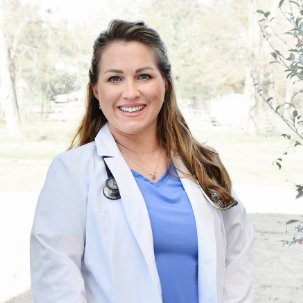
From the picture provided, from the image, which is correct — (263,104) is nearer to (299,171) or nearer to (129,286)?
(299,171)

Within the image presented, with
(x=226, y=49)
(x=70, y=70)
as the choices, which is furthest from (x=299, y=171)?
(x=70, y=70)

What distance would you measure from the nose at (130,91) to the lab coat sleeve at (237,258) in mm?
448

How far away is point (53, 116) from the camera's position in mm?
9484

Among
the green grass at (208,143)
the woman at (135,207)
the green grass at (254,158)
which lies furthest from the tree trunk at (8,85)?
the woman at (135,207)

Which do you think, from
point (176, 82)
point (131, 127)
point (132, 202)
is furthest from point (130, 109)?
point (176, 82)

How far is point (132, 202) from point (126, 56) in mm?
404

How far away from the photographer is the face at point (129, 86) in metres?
1.29

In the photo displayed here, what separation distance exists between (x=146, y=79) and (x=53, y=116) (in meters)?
8.41

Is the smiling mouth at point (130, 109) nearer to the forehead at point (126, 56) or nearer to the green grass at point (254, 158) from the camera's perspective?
the forehead at point (126, 56)

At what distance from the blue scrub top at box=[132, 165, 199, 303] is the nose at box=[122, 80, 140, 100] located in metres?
0.23

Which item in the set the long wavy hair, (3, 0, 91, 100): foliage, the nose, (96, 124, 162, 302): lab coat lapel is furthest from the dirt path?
(3, 0, 91, 100): foliage

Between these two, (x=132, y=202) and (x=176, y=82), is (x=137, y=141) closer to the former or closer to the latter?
(x=132, y=202)

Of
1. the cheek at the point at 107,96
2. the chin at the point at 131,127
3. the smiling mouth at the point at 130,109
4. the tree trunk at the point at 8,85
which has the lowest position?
the tree trunk at the point at 8,85

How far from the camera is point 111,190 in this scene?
1.22 metres
